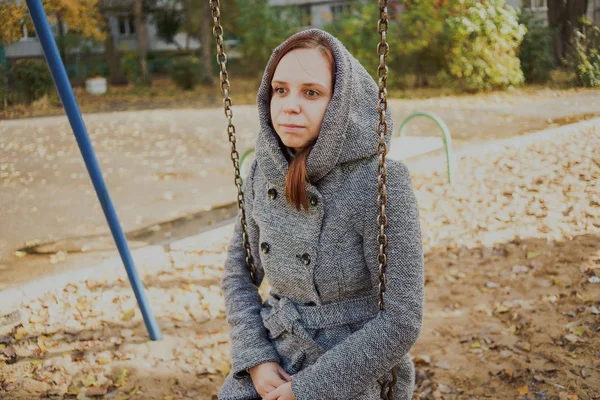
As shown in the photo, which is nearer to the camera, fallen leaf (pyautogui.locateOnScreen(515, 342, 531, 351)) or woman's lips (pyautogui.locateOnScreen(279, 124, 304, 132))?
woman's lips (pyautogui.locateOnScreen(279, 124, 304, 132))

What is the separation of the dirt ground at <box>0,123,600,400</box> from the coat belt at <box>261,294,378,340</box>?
1.53 m

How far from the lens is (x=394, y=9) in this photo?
655 inches

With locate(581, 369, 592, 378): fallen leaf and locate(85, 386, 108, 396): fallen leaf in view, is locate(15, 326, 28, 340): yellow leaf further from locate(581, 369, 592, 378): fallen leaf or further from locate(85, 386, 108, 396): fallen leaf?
locate(581, 369, 592, 378): fallen leaf

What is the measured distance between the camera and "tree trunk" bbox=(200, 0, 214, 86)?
1972 centimetres

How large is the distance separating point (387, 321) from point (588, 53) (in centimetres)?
550

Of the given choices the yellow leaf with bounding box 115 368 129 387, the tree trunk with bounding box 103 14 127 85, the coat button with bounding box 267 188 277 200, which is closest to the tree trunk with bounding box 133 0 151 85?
the tree trunk with bounding box 103 14 127 85

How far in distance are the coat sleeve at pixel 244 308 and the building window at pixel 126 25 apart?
51.8ft

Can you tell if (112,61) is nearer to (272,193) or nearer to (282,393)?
(272,193)

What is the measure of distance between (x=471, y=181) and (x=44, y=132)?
455 cm

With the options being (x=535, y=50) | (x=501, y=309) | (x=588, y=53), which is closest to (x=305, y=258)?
(x=501, y=309)

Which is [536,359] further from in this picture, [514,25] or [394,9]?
[394,9]

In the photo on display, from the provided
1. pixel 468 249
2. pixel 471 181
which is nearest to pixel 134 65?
pixel 471 181

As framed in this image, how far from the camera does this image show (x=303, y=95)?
167 cm

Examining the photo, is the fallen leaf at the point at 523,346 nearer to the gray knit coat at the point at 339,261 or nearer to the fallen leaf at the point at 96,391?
the gray knit coat at the point at 339,261
